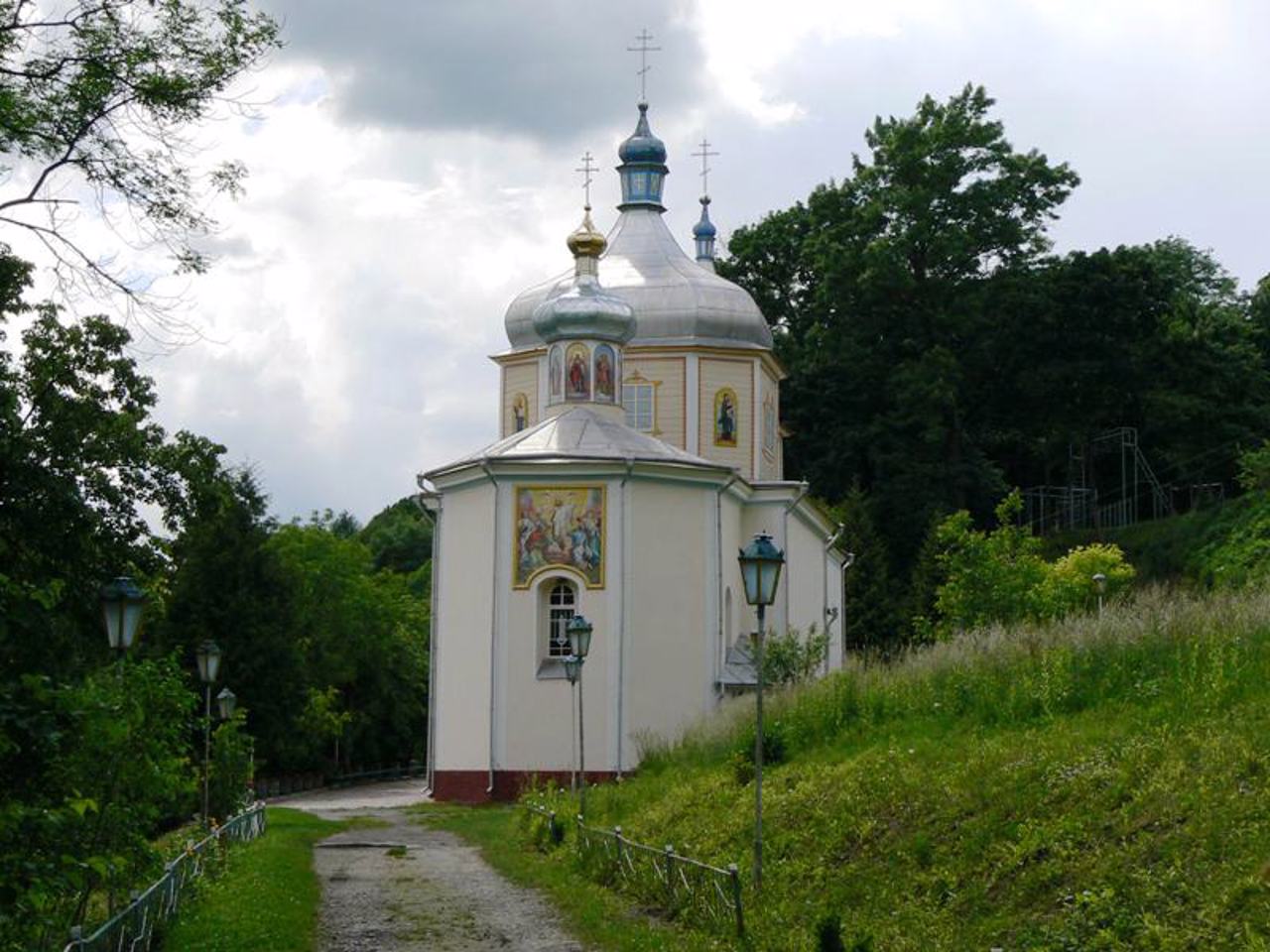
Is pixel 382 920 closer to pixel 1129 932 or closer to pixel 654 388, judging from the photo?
pixel 1129 932

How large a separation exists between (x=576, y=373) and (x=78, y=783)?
2569cm

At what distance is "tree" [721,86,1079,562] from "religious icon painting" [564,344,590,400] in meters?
16.7

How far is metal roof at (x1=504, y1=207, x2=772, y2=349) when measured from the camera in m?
43.2

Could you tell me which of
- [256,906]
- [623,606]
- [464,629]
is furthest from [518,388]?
[256,906]

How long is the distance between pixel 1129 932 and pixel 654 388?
32.4m

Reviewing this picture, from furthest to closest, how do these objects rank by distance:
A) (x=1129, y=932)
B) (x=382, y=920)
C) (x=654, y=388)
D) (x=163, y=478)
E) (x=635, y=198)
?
(x=635, y=198) < (x=654, y=388) < (x=163, y=478) < (x=382, y=920) < (x=1129, y=932)

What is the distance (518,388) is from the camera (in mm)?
44000

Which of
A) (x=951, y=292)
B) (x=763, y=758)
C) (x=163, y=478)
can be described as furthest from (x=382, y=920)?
(x=951, y=292)

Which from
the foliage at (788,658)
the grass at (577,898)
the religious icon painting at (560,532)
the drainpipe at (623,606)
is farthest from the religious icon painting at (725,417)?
the grass at (577,898)

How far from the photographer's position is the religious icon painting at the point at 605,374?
122 ft

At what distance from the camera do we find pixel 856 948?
997 centimetres

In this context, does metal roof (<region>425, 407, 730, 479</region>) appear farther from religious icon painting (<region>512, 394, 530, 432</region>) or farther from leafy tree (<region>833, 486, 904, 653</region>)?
leafy tree (<region>833, 486, 904, 653</region>)

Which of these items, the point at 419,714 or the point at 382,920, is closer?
the point at 382,920

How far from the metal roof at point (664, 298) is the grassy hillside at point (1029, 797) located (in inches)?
929
